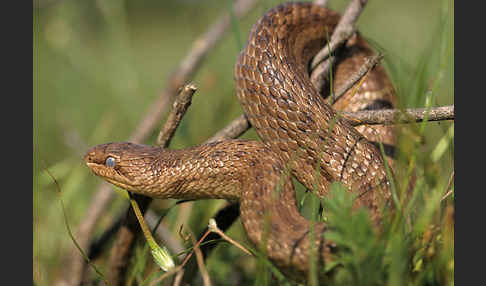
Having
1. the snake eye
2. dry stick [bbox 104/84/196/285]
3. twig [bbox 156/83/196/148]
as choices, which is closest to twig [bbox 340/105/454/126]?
twig [bbox 156/83/196/148]

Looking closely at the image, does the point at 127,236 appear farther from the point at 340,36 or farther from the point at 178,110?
the point at 340,36

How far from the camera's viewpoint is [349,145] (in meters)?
2.74

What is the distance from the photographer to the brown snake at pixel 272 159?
2475mm

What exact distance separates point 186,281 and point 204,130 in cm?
247

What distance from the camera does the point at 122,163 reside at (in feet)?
10.2

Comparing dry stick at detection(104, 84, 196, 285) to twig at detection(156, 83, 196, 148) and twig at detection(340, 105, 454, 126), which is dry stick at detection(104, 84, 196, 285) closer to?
twig at detection(156, 83, 196, 148)

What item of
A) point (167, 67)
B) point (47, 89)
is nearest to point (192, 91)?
point (47, 89)

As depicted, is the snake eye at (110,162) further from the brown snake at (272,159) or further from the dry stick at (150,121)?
the dry stick at (150,121)

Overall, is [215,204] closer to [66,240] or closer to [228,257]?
[228,257]

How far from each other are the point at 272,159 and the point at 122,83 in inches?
180

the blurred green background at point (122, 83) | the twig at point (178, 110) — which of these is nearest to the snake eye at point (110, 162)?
the twig at point (178, 110)

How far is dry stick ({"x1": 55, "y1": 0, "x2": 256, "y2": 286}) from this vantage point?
3.76m

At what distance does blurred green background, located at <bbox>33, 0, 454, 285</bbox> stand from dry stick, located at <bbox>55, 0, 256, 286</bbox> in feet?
0.80

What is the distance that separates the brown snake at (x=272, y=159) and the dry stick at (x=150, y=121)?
943 millimetres
